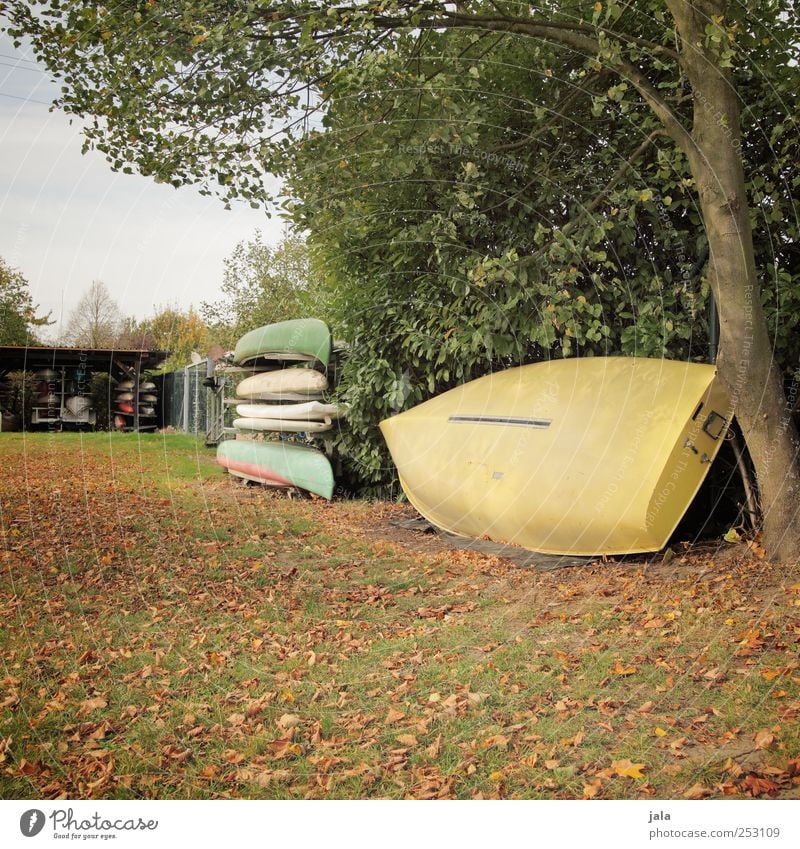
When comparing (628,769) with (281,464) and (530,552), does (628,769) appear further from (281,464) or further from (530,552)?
(281,464)

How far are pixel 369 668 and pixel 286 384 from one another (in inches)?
183

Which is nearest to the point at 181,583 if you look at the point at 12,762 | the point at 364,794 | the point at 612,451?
the point at 12,762

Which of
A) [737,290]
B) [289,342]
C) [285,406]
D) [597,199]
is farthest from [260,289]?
[737,290]

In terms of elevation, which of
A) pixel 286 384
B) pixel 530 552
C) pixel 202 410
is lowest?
pixel 530 552

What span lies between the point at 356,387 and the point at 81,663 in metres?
4.08

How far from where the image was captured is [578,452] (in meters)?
4.68

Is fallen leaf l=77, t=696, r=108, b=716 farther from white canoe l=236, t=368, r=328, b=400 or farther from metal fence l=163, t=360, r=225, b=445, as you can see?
metal fence l=163, t=360, r=225, b=445

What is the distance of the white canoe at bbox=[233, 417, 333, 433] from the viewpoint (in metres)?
7.07

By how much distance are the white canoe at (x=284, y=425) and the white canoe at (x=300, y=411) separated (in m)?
0.04

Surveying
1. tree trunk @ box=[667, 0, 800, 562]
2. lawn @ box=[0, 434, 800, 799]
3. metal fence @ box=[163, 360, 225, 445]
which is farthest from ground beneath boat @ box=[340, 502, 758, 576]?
metal fence @ box=[163, 360, 225, 445]

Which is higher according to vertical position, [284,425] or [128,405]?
[128,405]

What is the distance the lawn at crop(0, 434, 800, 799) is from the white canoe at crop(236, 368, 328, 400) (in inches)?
86.0

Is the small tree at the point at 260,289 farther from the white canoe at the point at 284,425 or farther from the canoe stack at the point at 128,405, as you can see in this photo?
the white canoe at the point at 284,425

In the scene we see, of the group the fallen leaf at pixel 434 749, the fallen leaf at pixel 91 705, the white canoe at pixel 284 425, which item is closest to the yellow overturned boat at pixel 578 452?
the white canoe at pixel 284 425
